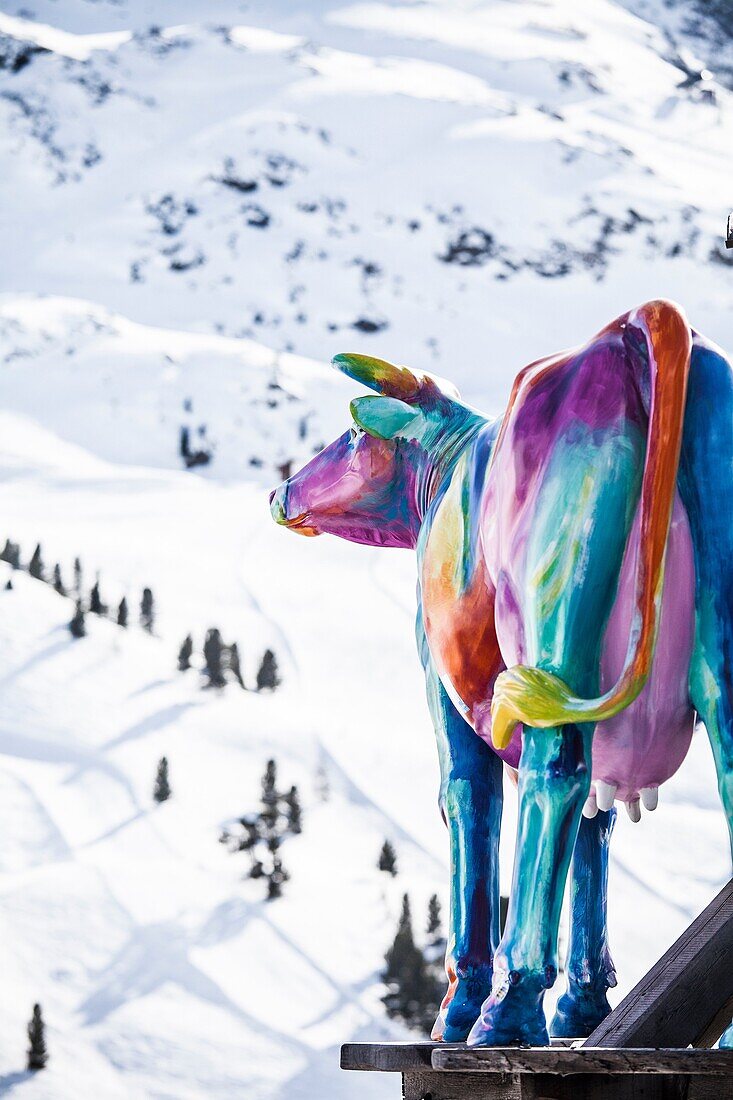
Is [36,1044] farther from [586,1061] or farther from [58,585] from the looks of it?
[586,1061]

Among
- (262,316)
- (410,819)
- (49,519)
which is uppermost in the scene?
(410,819)

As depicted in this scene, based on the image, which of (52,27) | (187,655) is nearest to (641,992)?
(187,655)

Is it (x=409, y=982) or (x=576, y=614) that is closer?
(x=576, y=614)

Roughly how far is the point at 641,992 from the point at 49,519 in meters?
27.7

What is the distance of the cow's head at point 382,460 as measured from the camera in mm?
4875

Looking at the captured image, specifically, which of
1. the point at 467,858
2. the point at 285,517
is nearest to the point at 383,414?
the point at 285,517

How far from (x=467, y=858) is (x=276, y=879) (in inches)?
450

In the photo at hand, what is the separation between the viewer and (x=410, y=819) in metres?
16.9

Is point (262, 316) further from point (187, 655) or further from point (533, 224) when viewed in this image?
point (187, 655)

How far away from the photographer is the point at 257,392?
171ft

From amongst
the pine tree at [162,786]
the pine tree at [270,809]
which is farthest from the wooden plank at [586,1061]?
the pine tree at [162,786]

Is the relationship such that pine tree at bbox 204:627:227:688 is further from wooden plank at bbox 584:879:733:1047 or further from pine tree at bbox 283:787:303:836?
wooden plank at bbox 584:879:733:1047

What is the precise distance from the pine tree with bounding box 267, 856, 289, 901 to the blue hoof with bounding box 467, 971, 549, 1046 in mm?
11770

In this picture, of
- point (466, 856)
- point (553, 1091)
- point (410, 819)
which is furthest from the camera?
point (410, 819)
